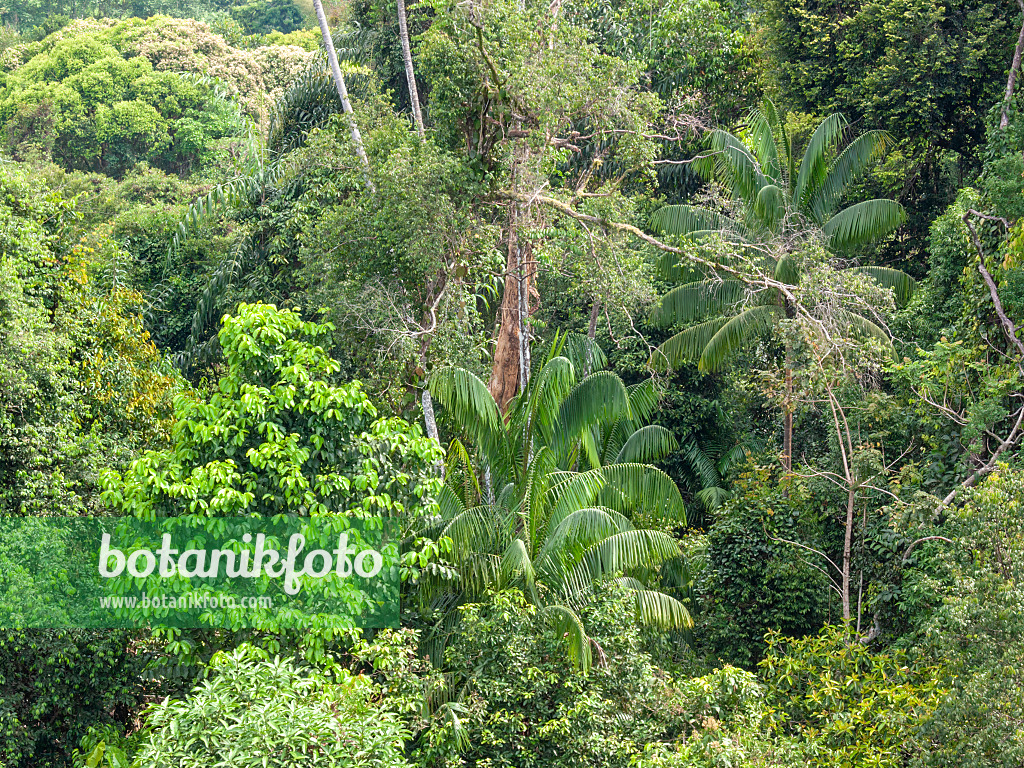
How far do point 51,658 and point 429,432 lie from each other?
4.99 meters

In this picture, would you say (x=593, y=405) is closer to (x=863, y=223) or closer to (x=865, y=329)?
(x=865, y=329)

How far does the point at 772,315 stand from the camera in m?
13.5

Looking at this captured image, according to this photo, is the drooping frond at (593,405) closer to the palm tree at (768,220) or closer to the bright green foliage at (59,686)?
the palm tree at (768,220)

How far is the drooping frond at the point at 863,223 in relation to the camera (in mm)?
13469

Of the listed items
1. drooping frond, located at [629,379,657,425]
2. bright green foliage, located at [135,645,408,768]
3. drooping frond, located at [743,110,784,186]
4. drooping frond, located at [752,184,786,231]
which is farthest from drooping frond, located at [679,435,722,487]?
bright green foliage, located at [135,645,408,768]

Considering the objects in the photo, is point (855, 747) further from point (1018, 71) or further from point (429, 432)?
point (1018, 71)

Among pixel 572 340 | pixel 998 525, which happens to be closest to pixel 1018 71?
pixel 572 340

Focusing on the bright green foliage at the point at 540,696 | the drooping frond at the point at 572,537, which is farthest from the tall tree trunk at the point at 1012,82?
the bright green foliage at the point at 540,696

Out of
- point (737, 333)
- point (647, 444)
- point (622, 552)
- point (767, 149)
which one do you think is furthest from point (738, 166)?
point (622, 552)

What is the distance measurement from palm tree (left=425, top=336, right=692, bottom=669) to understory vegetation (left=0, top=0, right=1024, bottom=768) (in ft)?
0.13

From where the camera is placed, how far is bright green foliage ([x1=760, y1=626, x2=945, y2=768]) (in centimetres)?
693

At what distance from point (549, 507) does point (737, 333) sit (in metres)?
5.42

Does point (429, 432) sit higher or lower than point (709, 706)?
higher
